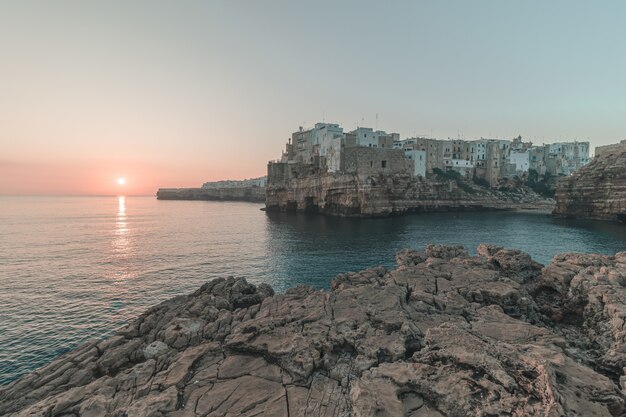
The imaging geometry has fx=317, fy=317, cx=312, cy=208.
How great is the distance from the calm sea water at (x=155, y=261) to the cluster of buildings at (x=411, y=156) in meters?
24.2

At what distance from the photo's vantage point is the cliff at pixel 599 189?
69.2 meters

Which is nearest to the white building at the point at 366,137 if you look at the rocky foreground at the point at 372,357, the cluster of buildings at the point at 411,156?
the cluster of buildings at the point at 411,156

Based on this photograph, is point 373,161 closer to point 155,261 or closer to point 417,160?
point 417,160

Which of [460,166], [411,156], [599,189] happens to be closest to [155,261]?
[411,156]

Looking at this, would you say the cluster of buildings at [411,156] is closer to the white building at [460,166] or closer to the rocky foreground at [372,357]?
the white building at [460,166]

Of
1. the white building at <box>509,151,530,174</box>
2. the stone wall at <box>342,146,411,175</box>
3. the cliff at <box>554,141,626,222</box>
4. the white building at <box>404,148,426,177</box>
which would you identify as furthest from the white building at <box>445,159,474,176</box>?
the stone wall at <box>342,146,411,175</box>

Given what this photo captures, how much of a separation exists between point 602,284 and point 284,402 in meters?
15.2

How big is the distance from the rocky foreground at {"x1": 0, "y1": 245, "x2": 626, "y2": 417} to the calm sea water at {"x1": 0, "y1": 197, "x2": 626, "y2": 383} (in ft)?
19.1

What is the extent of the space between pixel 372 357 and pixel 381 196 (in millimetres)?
73458

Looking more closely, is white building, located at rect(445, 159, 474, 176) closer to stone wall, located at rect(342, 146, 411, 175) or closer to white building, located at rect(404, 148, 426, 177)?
white building, located at rect(404, 148, 426, 177)

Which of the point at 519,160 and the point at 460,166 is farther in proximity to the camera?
the point at 519,160

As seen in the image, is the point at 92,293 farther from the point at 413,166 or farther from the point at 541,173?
the point at 541,173

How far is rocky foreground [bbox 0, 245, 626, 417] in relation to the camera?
26.8 feet

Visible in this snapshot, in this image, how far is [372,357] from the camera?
10766 mm
